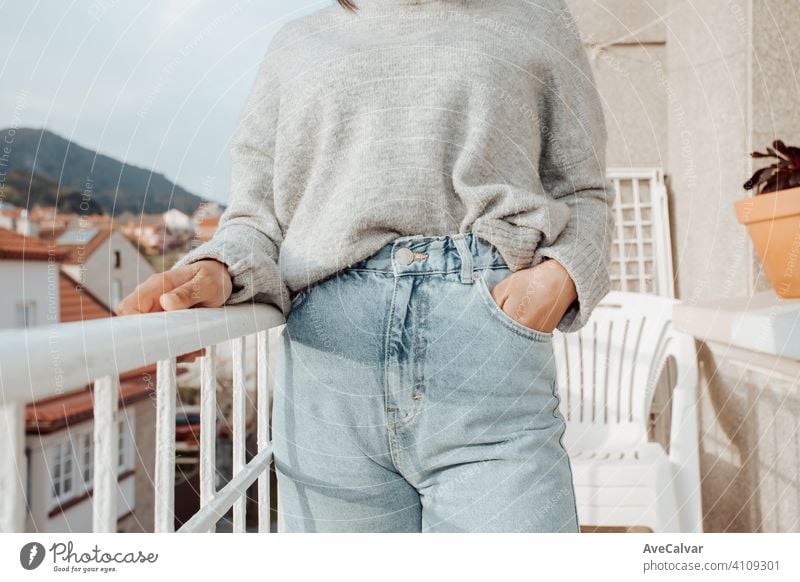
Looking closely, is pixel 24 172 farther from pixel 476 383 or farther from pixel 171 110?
pixel 476 383

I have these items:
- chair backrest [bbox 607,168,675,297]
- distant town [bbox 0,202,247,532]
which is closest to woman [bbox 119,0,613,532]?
distant town [bbox 0,202,247,532]

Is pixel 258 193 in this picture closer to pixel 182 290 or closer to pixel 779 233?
pixel 182 290

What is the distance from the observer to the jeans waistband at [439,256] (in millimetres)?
490

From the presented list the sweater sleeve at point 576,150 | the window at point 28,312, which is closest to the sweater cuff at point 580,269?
the sweater sleeve at point 576,150

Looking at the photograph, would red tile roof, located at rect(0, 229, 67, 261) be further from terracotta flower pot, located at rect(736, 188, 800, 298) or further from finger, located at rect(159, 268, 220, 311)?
terracotta flower pot, located at rect(736, 188, 800, 298)

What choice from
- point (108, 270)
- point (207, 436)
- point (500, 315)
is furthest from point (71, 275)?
point (500, 315)

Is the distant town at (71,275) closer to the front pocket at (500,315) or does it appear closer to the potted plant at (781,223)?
the front pocket at (500,315)

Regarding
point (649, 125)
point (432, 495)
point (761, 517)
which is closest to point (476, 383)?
point (432, 495)

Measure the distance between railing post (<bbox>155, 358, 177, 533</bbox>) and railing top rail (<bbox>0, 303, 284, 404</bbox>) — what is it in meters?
0.08

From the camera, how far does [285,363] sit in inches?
21.6

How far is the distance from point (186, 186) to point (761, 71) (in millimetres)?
1032

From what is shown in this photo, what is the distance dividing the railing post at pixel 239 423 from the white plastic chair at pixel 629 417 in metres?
0.62

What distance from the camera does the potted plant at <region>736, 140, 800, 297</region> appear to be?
71cm
